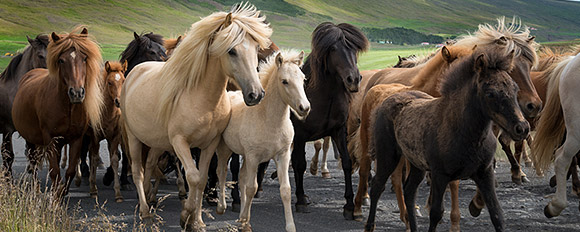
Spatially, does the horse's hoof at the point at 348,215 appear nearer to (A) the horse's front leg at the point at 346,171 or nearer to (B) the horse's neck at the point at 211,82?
(A) the horse's front leg at the point at 346,171

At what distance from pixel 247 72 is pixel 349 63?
2312mm

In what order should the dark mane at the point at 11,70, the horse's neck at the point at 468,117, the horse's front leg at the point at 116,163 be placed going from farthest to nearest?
the dark mane at the point at 11,70
the horse's front leg at the point at 116,163
the horse's neck at the point at 468,117

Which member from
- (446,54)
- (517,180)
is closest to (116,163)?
(446,54)

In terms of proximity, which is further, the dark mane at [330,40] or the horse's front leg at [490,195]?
the dark mane at [330,40]

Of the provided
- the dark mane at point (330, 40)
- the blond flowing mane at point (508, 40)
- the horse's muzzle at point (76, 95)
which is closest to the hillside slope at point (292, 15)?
the horse's muzzle at point (76, 95)

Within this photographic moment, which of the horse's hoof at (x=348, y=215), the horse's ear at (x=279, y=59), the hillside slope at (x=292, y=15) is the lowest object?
the hillside slope at (x=292, y=15)

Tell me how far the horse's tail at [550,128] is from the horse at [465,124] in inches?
111

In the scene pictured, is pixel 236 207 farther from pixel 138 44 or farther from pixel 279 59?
pixel 138 44

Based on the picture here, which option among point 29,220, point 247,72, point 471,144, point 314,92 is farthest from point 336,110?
point 29,220

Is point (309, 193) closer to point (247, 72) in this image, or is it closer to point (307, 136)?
point (307, 136)

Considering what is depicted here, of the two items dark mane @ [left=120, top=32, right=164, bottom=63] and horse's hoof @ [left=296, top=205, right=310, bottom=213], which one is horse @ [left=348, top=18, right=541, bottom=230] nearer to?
horse's hoof @ [left=296, top=205, right=310, bottom=213]

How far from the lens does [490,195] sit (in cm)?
529

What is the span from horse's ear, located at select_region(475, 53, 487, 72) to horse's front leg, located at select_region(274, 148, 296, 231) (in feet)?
7.03

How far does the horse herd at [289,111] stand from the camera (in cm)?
533
